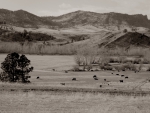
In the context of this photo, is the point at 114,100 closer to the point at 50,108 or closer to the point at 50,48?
the point at 50,108

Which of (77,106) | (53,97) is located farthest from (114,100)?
(53,97)

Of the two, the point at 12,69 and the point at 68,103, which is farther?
the point at 12,69

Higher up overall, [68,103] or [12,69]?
[12,69]

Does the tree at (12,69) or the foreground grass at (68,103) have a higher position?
the tree at (12,69)

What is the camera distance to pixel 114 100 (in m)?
23.2

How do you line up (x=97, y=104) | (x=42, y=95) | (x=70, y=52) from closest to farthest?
1. (x=97, y=104)
2. (x=42, y=95)
3. (x=70, y=52)

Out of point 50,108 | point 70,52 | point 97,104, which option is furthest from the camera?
point 70,52

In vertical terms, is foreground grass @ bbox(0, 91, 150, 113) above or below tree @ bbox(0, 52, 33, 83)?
below

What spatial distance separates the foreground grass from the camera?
19516 mm

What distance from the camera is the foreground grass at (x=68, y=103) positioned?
19516mm

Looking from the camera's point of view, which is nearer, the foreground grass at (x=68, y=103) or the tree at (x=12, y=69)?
the foreground grass at (x=68, y=103)

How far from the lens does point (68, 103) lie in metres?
21.7

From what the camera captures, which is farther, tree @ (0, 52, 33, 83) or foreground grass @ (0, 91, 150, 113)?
tree @ (0, 52, 33, 83)

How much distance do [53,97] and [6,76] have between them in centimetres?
1705
